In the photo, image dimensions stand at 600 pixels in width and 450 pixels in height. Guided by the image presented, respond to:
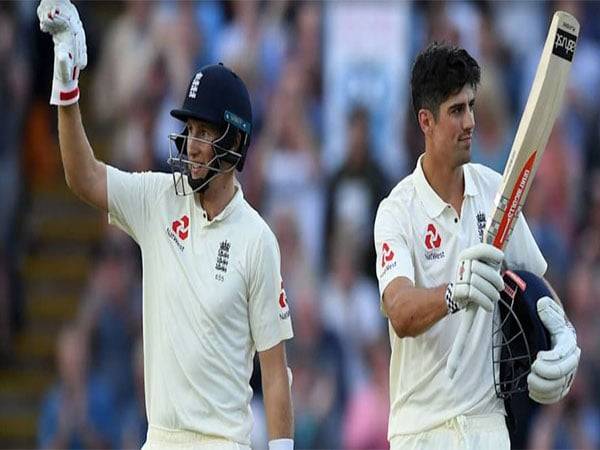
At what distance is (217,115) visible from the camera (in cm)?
571

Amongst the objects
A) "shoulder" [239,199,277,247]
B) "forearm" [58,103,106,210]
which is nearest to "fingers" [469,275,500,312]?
"shoulder" [239,199,277,247]

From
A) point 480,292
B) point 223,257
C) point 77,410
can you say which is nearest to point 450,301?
point 480,292

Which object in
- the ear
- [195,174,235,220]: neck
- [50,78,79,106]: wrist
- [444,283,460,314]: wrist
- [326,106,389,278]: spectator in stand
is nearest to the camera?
[444,283,460,314]: wrist

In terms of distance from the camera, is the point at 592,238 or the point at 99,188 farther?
the point at 592,238

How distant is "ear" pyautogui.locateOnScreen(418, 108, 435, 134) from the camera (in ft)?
18.5

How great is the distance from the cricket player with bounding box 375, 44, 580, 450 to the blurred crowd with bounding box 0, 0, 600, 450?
11.8 feet

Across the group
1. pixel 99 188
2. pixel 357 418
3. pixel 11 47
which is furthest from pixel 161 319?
pixel 11 47

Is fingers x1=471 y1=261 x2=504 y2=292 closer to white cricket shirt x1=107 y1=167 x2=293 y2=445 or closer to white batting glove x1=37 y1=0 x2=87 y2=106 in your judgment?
white cricket shirt x1=107 y1=167 x2=293 y2=445

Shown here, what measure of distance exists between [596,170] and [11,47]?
3.77 m

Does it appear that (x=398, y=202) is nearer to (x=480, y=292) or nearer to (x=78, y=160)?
(x=480, y=292)

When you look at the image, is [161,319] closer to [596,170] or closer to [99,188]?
[99,188]

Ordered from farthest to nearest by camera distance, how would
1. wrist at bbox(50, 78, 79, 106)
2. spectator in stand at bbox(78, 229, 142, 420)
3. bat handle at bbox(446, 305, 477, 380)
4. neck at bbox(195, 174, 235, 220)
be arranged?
1. spectator in stand at bbox(78, 229, 142, 420)
2. neck at bbox(195, 174, 235, 220)
3. wrist at bbox(50, 78, 79, 106)
4. bat handle at bbox(446, 305, 477, 380)

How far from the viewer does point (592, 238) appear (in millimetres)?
9570

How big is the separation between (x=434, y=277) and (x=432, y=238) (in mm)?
131
